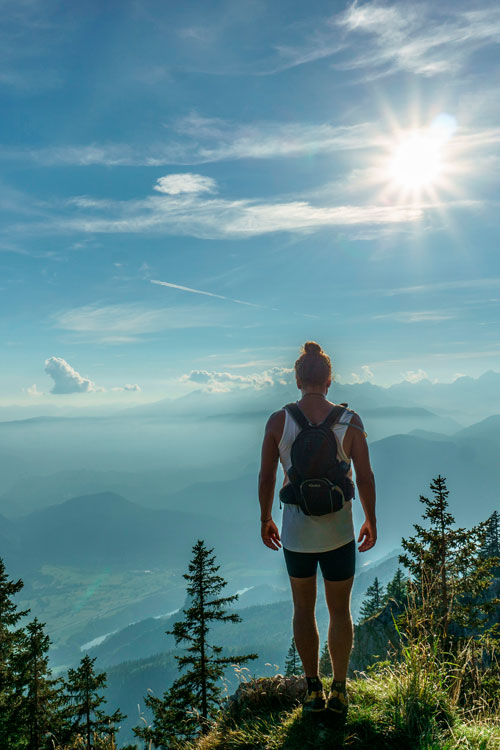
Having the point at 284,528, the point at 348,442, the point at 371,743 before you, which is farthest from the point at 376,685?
the point at 348,442

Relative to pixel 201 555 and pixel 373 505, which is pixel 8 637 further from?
pixel 373 505

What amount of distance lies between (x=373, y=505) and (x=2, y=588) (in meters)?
17.3

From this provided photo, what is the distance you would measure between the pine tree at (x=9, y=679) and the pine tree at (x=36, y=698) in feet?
0.66

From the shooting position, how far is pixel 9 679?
1638 cm

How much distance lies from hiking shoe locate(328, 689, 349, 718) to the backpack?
6.39 feet

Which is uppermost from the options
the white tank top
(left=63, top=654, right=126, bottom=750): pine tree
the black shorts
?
the white tank top

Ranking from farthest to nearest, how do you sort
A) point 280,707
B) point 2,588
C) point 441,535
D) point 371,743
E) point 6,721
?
point 2,588 → point 6,721 → point 441,535 → point 280,707 → point 371,743

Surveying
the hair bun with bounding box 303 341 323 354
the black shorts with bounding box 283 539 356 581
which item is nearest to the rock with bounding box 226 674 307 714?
the black shorts with bounding box 283 539 356 581

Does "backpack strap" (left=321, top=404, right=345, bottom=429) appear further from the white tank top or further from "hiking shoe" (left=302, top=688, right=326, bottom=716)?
"hiking shoe" (left=302, top=688, right=326, bottom=716)

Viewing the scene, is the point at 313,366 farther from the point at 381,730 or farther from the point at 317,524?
the point at 381,730

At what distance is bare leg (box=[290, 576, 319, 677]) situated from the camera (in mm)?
4770

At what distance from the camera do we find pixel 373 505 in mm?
4707

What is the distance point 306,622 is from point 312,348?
119 inches

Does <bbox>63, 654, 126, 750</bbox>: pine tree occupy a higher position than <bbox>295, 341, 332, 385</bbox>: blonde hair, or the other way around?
<bbox>295, 341, 332, 385</bbox>: blonde hair
